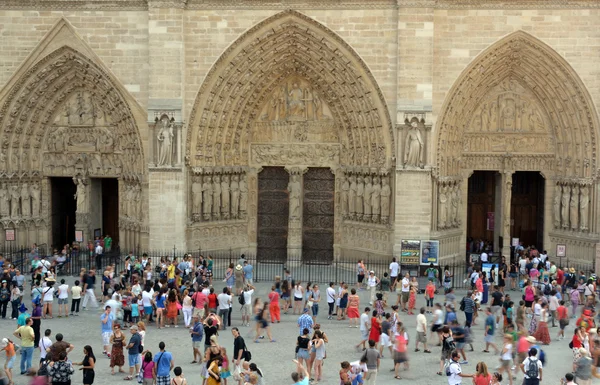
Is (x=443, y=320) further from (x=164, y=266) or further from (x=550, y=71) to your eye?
(x=550, y=71)

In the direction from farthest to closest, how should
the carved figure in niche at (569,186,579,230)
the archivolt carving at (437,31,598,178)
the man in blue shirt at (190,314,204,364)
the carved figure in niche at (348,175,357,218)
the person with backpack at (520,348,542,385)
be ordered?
the carved figure in niche at (348,175,357,218) → the carved figure in niche at (569,186,579,230) → the archivolt carving at (437,31,598,178) → the man in blue shirt at (190,314,204,364) → the person with backpack at (520,348,542,385)

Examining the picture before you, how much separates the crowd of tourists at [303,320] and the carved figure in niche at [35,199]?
454 centimetres

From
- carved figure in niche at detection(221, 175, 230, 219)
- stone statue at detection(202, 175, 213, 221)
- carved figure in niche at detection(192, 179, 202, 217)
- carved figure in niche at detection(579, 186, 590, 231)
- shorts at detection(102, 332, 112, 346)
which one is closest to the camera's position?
shorts at detection(102, 332, 112, 346)

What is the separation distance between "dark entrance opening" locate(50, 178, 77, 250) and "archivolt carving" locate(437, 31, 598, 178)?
1537 cm

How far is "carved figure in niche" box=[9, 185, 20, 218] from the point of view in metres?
32.8

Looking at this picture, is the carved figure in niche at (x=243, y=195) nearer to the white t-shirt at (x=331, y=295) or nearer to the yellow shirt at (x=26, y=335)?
the white t-shirt at (x=331, y=295)

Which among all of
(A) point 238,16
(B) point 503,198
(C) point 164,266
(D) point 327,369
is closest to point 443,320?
(D) point 327,369

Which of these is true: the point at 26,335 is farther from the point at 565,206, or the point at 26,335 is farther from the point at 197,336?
the point at 565,206

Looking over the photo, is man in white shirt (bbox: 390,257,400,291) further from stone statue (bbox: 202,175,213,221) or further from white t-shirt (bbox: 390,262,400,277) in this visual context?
stone statue (bbox: 202,175,213,221)

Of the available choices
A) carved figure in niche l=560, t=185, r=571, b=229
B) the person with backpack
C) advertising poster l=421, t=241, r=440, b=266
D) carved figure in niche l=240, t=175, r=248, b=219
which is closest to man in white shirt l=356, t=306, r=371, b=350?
the person with backpack

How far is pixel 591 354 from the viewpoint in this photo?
18.5 metres

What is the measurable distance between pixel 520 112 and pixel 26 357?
20.3m

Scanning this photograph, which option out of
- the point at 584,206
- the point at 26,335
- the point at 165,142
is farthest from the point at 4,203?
the point at 584,206

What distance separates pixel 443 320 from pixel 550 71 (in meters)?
13.1
